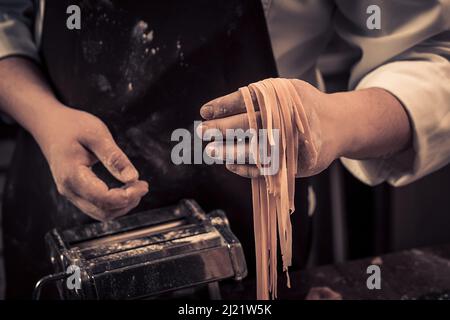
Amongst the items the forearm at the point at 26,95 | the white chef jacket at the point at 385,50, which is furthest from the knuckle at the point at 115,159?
the white chef jacket at the point at 385,50

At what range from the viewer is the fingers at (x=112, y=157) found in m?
0.78

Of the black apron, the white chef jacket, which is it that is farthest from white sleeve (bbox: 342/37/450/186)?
the black apron

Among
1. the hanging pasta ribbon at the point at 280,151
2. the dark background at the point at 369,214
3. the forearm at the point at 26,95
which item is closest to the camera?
the hanging pasta ribbon at the point at 280,151

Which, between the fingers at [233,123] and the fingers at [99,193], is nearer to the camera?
the fingers at [233,123]

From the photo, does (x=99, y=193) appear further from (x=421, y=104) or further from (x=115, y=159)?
(x=421, y=104)

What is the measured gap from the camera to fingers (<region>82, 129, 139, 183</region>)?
0.78 meters

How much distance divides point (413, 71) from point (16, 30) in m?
0.60

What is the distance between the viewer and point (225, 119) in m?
0.62

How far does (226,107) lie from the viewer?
0.62 metres

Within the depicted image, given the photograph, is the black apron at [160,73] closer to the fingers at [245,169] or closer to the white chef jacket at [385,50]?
the white chef jacket at [385,50]

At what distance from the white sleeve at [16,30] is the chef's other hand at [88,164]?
5.8 inches

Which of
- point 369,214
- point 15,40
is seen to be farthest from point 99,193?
point 369,214

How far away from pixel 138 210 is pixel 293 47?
13.4 inches
